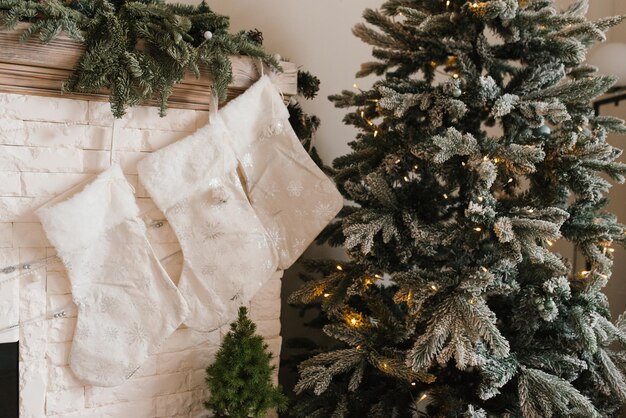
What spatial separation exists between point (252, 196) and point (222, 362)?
50 cm

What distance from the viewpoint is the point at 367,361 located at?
60.2 inches

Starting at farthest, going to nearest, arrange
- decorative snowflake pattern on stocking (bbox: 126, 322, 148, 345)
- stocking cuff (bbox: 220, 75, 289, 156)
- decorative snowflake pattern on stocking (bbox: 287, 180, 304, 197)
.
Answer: decorative snowflake pattern on stocking (bbox: 287, 180, 304, 197)
stocking cuff (bbox: 220, 75, 289, 156)
decorative snowflake pattern on stocking (bbox: 126, 322, 148, 345)

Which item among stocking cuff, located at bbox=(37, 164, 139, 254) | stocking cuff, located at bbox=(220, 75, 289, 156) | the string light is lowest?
the string light

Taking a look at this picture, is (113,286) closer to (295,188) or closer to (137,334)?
(137,334)

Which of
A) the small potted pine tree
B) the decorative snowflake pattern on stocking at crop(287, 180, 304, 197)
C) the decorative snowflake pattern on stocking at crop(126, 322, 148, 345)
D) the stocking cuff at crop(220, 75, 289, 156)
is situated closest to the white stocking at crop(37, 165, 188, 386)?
the decorative snowflake pattern on stocking at crop(126, 322, 148, 345)

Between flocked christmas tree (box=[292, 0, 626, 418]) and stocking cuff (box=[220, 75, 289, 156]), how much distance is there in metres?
0.22

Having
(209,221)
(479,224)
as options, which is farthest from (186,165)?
(479,224)

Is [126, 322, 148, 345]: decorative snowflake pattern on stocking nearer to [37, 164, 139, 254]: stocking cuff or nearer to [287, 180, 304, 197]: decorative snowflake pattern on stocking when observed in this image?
[37, 164, 139, 254]: stocking cuff

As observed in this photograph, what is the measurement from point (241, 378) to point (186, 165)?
2.00 feet

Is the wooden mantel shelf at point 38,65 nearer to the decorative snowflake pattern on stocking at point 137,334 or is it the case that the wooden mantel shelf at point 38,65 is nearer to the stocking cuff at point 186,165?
the stocking cuff at point 186,165

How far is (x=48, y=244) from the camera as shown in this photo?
133 cm

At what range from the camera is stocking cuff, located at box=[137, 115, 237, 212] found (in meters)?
1.42

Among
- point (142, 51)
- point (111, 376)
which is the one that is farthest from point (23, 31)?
point (111, 376)

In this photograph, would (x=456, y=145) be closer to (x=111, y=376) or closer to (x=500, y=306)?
(x=500, y=306)
